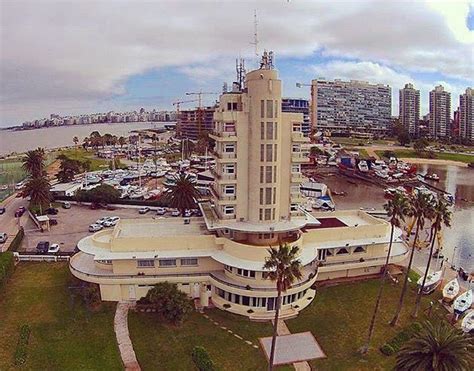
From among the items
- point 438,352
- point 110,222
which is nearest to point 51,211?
point 110,222

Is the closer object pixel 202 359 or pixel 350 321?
pixel 202 359

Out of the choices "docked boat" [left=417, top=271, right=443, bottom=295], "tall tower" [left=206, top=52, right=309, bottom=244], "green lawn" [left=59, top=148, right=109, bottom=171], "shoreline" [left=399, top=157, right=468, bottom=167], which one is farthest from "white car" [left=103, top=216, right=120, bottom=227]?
"shoreline" [left=399, top=157, right=468, bottom=167]

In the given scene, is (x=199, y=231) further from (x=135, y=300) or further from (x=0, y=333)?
(x=0, y=333)

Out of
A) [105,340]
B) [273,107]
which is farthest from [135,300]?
[273,107]

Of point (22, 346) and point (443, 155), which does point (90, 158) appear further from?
point (443, 155)

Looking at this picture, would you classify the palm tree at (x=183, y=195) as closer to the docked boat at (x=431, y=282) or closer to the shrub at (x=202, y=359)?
the shrub at (x=202, y=359)

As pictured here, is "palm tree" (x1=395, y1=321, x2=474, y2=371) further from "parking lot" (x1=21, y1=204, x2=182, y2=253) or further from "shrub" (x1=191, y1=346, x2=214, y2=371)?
"parking lot" (x1=21, y1=204, x2=182, y2=253)

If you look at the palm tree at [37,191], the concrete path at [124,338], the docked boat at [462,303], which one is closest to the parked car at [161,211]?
the palm tree at [37,191]
